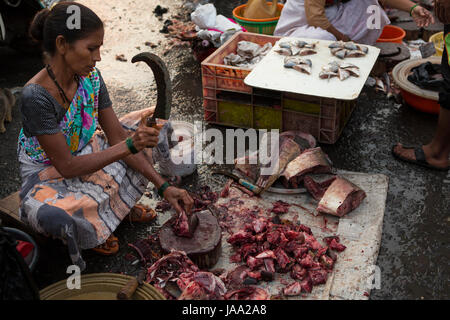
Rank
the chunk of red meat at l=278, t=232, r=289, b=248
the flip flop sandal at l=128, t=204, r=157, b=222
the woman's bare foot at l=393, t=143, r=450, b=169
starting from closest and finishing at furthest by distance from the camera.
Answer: the chunk of red meat at l=278, t=232, r=289, b=248 → the flip flop sandal at l=128, t=204, r=157, b=222 → the woman's bare foot at l=393, t=143, r=450, b=169

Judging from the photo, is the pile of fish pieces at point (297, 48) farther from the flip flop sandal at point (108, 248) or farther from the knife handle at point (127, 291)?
the knife handle at point (127, 291)

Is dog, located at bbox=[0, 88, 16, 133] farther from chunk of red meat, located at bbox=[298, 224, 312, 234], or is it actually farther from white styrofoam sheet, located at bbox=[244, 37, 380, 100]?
chunk of red meat, located at bbox=[298, 224, 312, 234]

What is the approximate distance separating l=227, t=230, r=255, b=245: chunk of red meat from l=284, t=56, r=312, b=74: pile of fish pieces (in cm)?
177

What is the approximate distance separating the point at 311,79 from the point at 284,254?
5.86ft

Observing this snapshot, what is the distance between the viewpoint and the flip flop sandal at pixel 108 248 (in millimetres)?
3451

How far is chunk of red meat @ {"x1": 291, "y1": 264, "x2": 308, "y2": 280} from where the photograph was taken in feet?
10.3

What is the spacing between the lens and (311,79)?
4262mm

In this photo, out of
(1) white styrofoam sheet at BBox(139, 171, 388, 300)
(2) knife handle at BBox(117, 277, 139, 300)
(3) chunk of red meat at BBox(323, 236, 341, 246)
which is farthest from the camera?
(3) chunk of red meat at BBox(323, 236, 341, 246)

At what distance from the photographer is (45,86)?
2.97 m

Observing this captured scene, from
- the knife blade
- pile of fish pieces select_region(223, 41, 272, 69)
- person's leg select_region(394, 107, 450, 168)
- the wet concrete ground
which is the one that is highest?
the knife blade

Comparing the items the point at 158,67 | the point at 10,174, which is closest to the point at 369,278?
the point at 158,67

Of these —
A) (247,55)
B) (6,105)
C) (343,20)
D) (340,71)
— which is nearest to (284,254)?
(340,71)

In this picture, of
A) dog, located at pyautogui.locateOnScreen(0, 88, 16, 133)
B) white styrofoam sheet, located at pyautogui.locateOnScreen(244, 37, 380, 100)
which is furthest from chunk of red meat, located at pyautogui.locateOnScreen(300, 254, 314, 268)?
dog, located at pyautogui.locateOnScreen(0, 88, 16, 133)

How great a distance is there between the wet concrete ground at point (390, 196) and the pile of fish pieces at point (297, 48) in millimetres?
898
